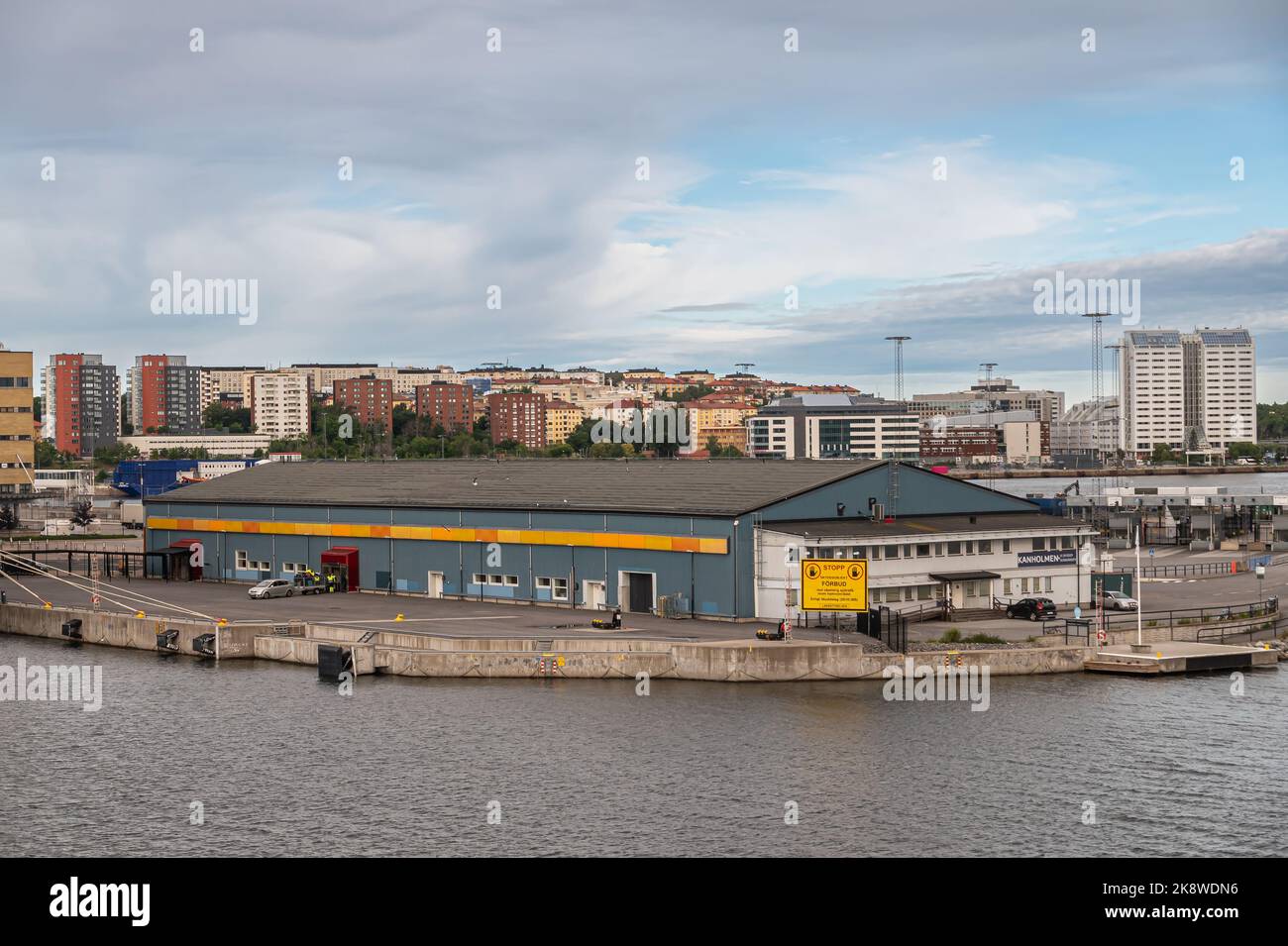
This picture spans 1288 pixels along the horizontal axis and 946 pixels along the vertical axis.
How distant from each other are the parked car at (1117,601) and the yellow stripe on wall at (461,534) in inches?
646

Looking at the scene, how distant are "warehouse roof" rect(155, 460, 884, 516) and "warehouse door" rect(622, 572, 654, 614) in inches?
107

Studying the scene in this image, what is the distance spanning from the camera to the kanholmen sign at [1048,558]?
59.0 meters

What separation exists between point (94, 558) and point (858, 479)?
53609mm

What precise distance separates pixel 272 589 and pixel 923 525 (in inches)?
1176

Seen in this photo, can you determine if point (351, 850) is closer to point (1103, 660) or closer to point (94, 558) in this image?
point (1103, 660)

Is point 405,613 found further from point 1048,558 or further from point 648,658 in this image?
point 1048,558

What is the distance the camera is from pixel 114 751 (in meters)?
38.7

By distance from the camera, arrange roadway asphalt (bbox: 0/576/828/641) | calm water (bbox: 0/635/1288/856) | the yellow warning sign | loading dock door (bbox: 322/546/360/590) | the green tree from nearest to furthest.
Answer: calm water (bbox: 0/635/1288/856) < the yellow warning sign < roadway asphalt (bbox: 0/576/828/641) < loading dock door (bbox: 322/546/360/590) < the green tree

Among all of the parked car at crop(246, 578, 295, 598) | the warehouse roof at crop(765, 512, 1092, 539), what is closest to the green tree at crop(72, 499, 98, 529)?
the parked car at crop(246, 578, 295, 598)

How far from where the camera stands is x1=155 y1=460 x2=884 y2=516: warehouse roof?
191ft

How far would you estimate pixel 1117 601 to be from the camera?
58156mm

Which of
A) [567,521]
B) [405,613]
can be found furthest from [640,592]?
[405,613]

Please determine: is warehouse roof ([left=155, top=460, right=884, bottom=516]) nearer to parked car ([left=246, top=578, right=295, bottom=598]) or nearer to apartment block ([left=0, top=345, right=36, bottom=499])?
parked car ([left=246, top=578, right=295, bottom=598])
